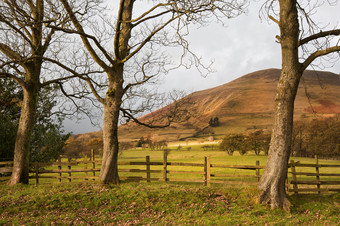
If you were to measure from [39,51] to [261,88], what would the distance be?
333ft

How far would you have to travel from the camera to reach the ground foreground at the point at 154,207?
853 cm

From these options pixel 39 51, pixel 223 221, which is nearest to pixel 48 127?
pixel 39 51

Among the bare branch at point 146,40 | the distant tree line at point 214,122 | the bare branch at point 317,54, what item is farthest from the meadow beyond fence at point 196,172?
the distant tree line at point 214,122

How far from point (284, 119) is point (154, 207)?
5.72 metres

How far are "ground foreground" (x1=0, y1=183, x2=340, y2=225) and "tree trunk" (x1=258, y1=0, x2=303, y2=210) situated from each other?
0.59m

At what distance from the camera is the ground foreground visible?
28.0 feet

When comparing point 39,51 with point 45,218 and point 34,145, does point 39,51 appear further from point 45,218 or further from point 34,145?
point 45,218

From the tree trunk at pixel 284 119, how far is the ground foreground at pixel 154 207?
585 millimetres

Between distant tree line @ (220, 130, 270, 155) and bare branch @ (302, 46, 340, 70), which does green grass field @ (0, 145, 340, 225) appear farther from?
distant tree line @ (220, 130, 270, 155)

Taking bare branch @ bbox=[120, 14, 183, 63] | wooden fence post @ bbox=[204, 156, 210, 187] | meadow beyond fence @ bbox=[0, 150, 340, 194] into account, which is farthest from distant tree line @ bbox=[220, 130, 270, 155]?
bare branch @ bbox=[120, 14, 183, 63]

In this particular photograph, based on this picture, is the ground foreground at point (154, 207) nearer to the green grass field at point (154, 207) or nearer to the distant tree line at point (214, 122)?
the green grass field at point (154, 207)

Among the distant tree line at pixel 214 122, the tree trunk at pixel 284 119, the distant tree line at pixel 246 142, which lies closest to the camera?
the tree trunk at pixel 284 119

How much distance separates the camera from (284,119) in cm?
973

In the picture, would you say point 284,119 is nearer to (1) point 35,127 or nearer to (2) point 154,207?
(2) point 154,207
